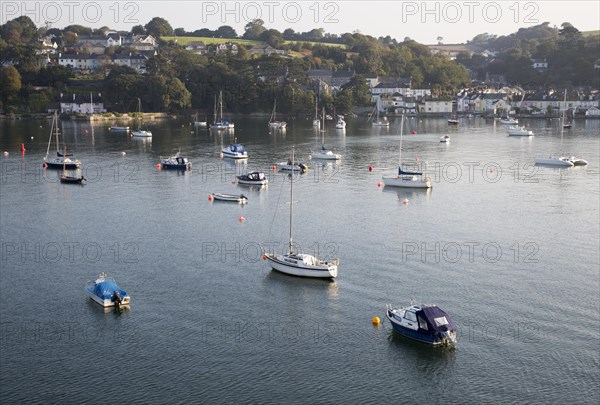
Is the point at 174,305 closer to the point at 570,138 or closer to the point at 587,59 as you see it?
the point at 570,138

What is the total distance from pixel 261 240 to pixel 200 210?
8832mm

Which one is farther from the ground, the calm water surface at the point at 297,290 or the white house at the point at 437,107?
the white house at the point at 437,107

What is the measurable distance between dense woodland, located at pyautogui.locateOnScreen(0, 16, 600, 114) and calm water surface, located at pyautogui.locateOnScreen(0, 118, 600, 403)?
64.9 m

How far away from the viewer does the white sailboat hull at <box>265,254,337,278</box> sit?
31359 mm

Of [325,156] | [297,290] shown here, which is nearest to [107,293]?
[297,290]

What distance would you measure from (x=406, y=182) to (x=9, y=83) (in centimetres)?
8412

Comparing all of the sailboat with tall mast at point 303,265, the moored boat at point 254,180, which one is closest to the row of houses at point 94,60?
the moored boat at point 254,180

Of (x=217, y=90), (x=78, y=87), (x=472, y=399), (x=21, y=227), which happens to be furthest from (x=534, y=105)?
(x=472, y=399)

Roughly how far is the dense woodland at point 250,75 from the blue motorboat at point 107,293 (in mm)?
94202

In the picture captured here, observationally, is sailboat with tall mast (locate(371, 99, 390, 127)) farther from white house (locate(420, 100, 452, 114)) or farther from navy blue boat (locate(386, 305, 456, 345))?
navy blue boat (locate(386, 305, 456, 345))

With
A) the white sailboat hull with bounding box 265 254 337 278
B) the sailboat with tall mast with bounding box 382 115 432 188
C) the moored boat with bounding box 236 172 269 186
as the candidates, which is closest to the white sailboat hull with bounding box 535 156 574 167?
the sailboat with tall mast with bounding box 382 115 432 188

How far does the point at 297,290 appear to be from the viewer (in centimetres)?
3077

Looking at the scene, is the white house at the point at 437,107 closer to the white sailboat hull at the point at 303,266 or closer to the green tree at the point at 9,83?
the green tree at the point at 9,83

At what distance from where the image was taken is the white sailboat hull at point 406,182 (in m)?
53.7
